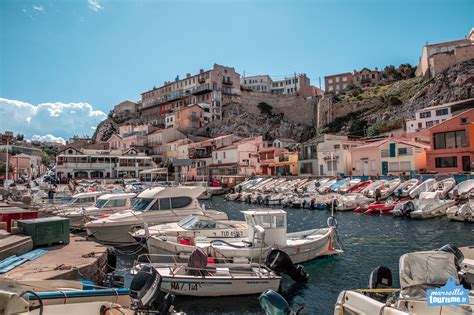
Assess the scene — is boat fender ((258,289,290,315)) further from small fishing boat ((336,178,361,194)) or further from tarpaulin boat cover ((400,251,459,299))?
small fishing boat ((336,178,361,194))

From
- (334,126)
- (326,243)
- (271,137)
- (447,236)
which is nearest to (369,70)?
(334,126)

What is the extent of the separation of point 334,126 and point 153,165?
4401cm

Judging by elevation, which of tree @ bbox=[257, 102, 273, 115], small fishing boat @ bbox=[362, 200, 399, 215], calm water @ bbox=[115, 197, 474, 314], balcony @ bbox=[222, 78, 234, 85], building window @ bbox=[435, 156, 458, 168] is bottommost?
calm water @ bbox=[115, 197, 474, 314]

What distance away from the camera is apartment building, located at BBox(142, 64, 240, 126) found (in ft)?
325

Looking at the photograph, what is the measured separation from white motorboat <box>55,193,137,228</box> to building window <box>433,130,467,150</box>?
128 feet

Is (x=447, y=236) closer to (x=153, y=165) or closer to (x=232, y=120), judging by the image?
(x=153, y=165)

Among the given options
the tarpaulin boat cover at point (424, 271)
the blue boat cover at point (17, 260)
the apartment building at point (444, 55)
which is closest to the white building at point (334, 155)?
the apartment building at point (444, 55)

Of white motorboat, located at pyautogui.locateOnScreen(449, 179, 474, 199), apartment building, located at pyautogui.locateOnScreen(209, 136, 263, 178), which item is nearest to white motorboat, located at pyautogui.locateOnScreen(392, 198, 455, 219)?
white motorboat, located at pyautogui.locateOnScreen(449, 179, 474, 199)

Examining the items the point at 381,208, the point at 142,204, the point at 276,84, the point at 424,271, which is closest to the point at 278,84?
the point at 276,84

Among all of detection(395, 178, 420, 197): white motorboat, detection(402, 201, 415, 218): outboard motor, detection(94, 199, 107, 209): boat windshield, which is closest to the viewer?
detection(94, 199, 107, 209): boat windshield

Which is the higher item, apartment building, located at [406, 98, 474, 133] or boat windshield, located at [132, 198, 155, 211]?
apartment building, located at [406, 98, 474, 133]

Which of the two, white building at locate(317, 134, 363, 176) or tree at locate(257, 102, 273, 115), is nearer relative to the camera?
white building at locate(317, 134, 363, 176)

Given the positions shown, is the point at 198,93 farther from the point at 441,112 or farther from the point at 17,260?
the point at 17,260

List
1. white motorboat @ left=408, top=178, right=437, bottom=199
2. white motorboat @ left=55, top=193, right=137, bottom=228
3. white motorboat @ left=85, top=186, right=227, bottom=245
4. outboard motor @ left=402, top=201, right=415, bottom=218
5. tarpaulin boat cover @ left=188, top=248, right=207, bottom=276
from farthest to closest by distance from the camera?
white motorboat @ left=408, top=178, right=437, bottom=199 < outboard motor @ left=402, top=201, right=415, bottom=218 < white motorboat @ left=55, top=193, right=137, bottom=228 < white motorboat @ left=85, top=186, right=227, bottom=245 < tarpaulin boat cover @ left=188, top=248, right=207, bottom=276
